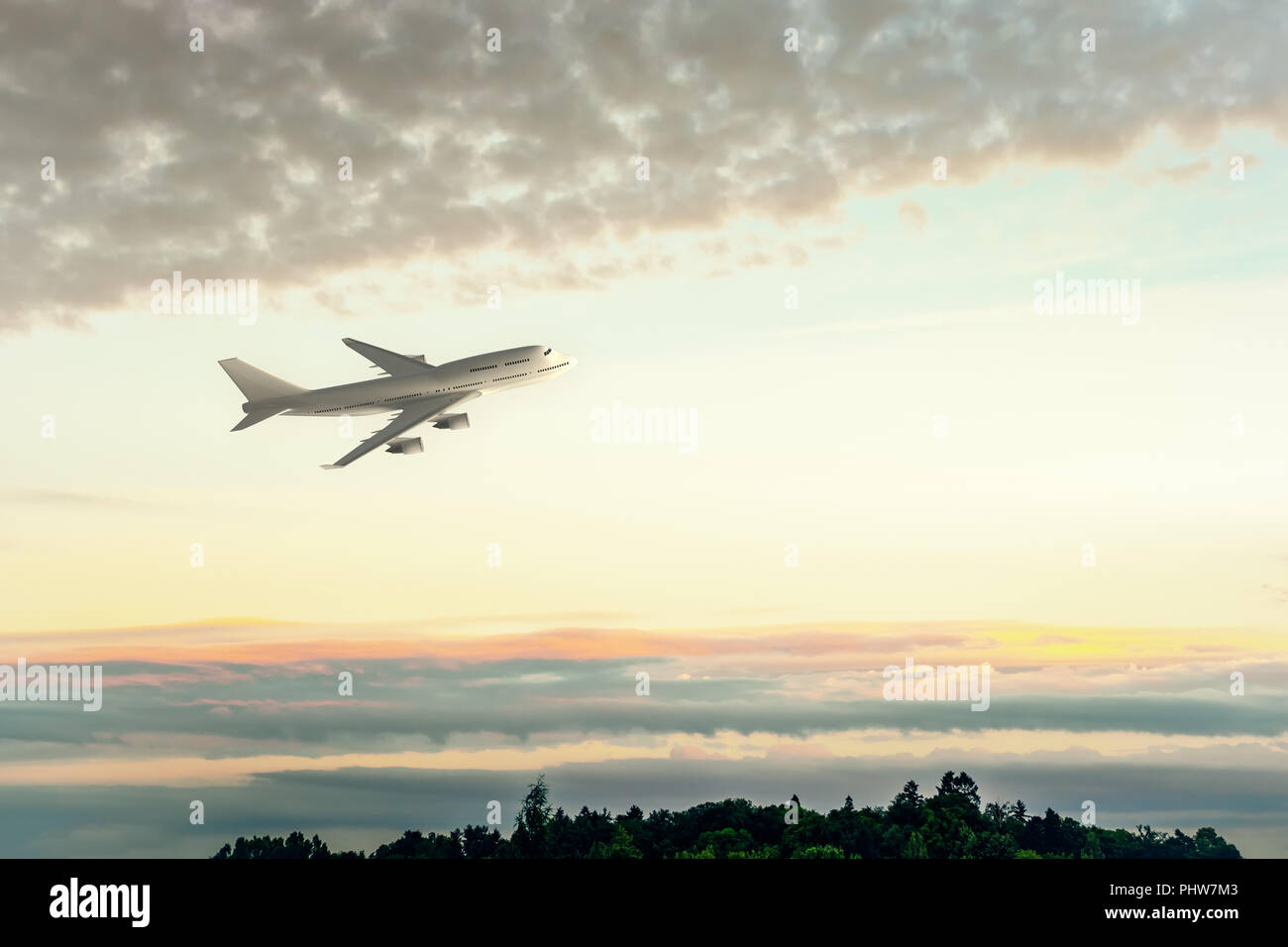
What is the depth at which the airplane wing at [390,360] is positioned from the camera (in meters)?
99.4

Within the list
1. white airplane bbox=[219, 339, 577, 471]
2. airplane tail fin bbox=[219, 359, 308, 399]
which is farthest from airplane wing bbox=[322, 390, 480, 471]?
airplane tail fin bbox=[219, 359, 308, 399]

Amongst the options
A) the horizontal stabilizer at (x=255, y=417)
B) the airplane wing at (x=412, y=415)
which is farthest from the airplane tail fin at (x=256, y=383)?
the airplane wing at (x=412, y=415)

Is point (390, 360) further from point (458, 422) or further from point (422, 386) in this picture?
point (458, 422)

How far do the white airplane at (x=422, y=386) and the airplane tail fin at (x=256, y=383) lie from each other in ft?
11.2

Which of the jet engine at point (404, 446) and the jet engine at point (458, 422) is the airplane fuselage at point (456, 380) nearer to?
the jet engine at point (458, 422)

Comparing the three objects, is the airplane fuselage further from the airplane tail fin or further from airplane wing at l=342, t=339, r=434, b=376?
the airplane tail fin

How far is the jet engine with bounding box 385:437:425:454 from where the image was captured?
3765 inches

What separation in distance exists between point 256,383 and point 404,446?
2154 cm

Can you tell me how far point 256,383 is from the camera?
107m

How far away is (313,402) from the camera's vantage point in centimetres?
10388
